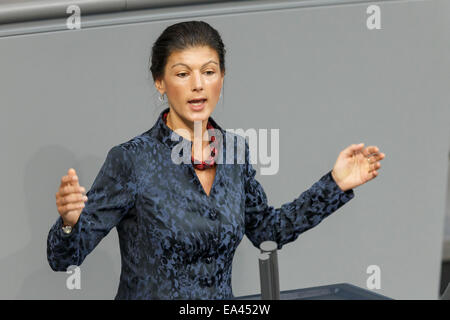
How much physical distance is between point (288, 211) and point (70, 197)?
1.50 ft

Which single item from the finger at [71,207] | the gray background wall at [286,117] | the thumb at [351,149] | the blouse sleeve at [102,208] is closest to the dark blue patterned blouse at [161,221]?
the blouse sleeve at [102,208]

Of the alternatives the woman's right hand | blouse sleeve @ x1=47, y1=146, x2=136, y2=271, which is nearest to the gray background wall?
blouse sleeve @ x1=47, y1=146, x2=136, y2=271

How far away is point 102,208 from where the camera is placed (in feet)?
3.71

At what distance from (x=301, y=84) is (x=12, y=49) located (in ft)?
2.26

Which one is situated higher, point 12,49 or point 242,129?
point 12,49

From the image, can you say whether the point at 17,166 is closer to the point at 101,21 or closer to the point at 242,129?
the point at 101,21

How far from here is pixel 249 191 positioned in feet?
4.17

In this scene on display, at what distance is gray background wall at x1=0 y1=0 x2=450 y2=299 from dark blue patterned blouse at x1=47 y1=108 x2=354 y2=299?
17.9 inches

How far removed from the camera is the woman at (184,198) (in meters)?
1.14

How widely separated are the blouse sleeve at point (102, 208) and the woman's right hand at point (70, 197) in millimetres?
85

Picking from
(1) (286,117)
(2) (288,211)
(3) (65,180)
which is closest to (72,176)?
(3) (65,180)

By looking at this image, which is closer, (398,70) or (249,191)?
(249,191)
